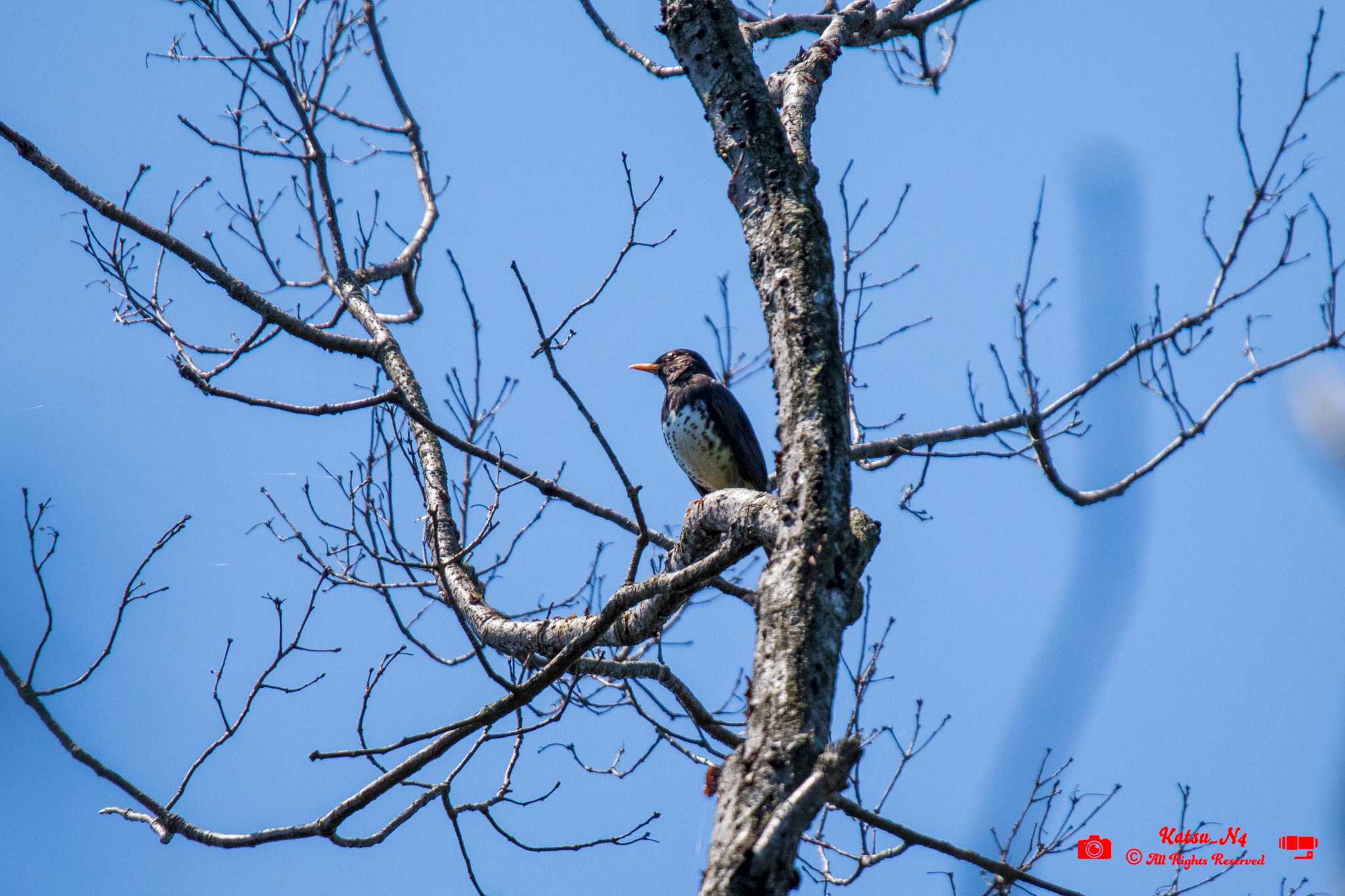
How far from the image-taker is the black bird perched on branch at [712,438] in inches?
257

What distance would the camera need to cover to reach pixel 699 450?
658 centimetres

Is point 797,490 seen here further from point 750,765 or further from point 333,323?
point 333,323

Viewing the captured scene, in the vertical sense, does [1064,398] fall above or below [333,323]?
below

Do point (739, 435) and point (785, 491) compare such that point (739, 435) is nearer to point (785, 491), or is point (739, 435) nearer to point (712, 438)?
point (712, 438)

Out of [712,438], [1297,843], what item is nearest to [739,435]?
[712,438]

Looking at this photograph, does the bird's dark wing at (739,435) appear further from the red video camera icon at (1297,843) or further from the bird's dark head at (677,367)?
the red video camera icon at (1297,843)

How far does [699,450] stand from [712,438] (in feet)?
0.35

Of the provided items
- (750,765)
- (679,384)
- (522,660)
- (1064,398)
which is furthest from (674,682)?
(679,384)

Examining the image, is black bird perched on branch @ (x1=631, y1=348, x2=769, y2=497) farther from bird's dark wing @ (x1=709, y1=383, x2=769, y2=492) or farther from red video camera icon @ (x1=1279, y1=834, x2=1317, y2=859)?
red video camera icon @ (x1=1279, y1=834, x2=1317, y2=859)

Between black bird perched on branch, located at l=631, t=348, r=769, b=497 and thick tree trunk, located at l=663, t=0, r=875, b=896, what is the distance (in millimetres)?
3211

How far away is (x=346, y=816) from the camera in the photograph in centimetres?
350

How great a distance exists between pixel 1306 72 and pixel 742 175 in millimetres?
3055

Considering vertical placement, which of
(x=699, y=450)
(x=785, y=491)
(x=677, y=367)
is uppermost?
(x=677, y=367)

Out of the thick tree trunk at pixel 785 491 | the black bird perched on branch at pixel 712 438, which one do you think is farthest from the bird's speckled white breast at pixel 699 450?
the thick tree trunk at pixel 785 491
